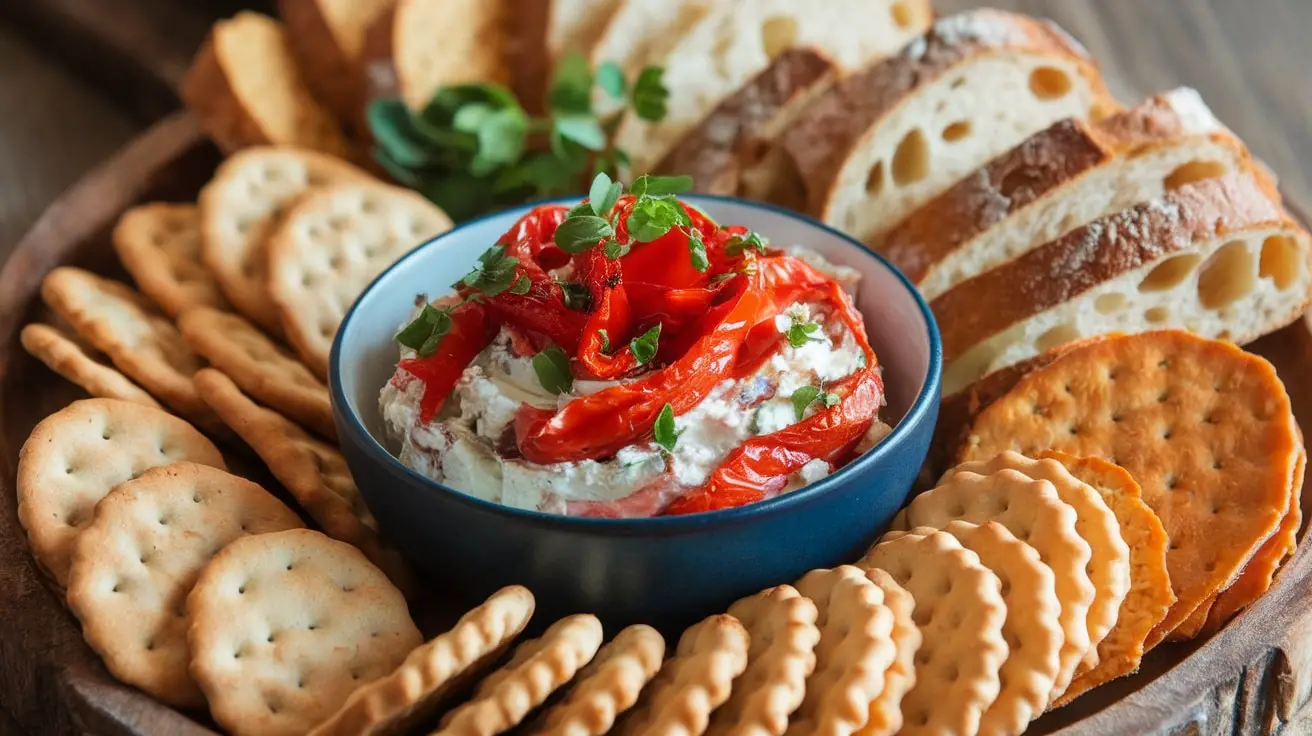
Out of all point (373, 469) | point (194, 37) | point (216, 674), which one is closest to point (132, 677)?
point (216, 674)

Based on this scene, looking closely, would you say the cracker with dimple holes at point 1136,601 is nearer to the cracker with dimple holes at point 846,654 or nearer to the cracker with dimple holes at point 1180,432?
the cracker with dimple holes at point 1180,432

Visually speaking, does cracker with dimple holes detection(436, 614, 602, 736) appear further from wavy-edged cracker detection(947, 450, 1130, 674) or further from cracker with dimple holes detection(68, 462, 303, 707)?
wavy-edged cracker detection(947, 450, 1130, 674)

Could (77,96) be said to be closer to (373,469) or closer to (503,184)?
(503,184)

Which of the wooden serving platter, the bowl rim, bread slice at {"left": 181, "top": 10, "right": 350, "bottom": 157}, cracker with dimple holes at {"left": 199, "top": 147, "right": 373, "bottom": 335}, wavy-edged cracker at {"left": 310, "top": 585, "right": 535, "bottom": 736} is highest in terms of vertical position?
bread slice at {"left": 181, "top": 10, "right": 350, "bottom": 157}

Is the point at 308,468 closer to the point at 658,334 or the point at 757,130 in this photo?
the point at 658,334

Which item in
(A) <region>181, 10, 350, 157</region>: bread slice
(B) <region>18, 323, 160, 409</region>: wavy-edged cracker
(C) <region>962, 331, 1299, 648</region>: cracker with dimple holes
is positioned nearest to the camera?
(C) <region>962, 331, 1299, 648</region>: cracker with dimple holes

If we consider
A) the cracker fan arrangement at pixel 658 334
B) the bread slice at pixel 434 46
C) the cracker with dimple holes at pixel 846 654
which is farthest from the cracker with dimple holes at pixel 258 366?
the cracker with dimple holes at pixel 846 654

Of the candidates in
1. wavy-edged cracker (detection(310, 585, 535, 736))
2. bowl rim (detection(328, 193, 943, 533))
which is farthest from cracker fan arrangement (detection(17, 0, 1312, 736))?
bowl rim (detection(328, 193, 943, 533))
